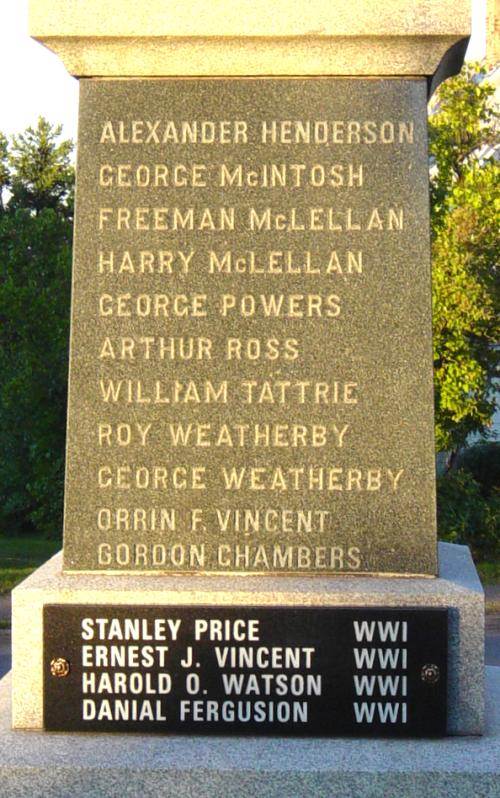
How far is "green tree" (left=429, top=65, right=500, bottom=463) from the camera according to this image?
18500mm

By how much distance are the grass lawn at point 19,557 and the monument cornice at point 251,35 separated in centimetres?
1228

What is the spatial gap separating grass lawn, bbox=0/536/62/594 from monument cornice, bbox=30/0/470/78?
12.3 metres

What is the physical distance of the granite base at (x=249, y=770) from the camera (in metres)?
4.26

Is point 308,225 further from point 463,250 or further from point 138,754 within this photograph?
point 463,250

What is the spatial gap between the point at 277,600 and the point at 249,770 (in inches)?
25.1

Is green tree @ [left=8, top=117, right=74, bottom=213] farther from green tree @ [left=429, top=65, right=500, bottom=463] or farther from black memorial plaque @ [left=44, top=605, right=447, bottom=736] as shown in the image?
black memorial plaque @ [left=44, top=605, right=447, bottom=736]

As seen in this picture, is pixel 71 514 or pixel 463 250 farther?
pixel 463 250

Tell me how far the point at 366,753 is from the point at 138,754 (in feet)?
2.70

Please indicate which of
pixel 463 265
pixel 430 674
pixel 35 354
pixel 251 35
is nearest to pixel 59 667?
pixel 430 674

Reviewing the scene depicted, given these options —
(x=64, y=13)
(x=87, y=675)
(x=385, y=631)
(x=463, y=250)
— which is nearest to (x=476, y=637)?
(x=385, y=631)

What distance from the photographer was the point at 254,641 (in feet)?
15.3

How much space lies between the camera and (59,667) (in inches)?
185

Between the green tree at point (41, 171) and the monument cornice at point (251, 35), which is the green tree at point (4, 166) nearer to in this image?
the green tree at point (41, 171)

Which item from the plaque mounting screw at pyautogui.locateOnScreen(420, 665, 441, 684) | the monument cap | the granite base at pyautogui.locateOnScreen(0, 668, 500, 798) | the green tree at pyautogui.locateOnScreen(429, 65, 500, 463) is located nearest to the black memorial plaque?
the plaque mounting screw at pyautogui.locateOnScreen(420, 665, 441, 684)
